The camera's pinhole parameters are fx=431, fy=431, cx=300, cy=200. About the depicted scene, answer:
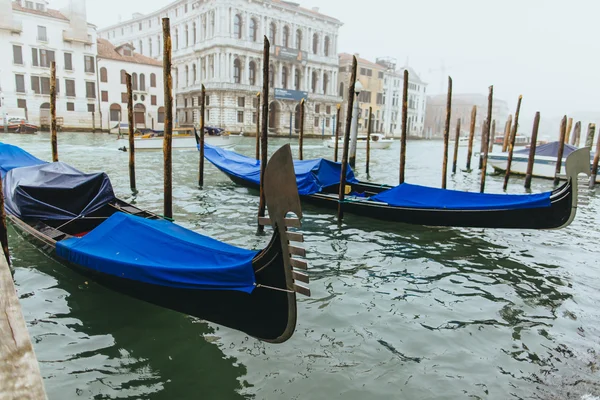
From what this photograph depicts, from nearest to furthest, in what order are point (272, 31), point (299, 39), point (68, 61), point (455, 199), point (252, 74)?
point (455, 199), point (68, 61), point (252, 74), point (272, 31), point (299, 39)

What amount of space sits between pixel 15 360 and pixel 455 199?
4945mm

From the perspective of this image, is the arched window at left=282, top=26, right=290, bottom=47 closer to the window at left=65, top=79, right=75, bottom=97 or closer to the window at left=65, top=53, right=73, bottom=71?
the window at left=65, top=53, right=73, bottom=71

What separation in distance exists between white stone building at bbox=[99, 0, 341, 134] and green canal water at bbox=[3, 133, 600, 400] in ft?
89.4

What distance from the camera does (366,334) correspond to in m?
2.88

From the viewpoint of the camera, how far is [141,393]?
223cm

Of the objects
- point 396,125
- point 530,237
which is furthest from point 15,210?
point 396,125

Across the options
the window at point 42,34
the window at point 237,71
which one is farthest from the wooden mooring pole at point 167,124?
the window at point 237,71

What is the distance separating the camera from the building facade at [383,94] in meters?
40.8

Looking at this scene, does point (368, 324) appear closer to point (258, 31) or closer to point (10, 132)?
point (10, 132)

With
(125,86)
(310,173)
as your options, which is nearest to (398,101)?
(125,86)

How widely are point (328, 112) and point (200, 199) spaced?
31.5 metres

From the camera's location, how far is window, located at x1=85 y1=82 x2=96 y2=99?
1011 inches

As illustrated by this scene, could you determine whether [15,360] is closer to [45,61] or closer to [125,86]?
[45,61]

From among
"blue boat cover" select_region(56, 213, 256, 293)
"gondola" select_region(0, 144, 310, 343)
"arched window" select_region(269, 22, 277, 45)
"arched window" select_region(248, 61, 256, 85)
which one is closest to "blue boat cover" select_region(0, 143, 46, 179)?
"gondola" select_region(0, 144, 310, 343)
